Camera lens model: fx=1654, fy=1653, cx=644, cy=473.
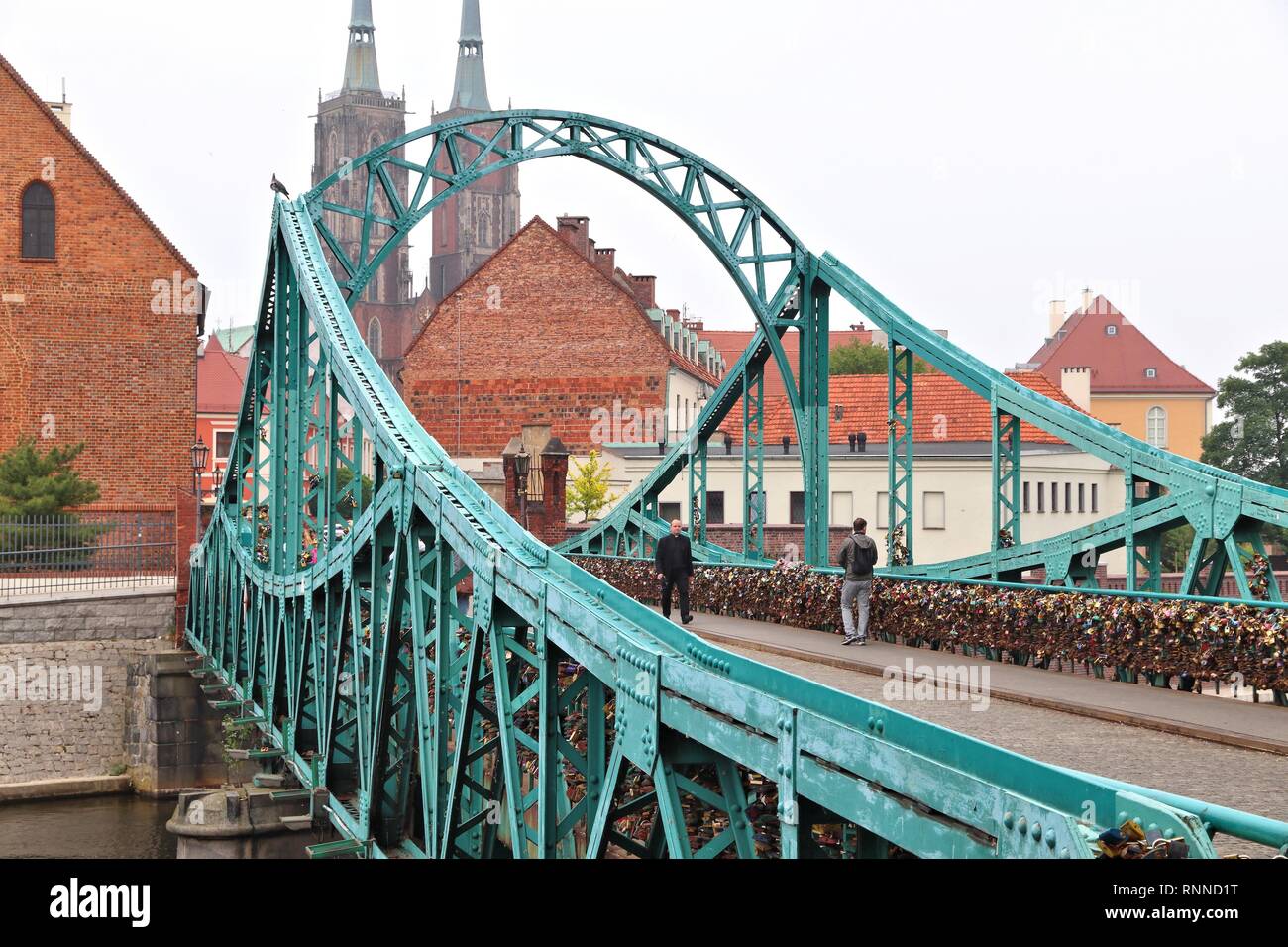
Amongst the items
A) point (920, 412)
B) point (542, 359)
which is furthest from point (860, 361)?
point (920, 412)

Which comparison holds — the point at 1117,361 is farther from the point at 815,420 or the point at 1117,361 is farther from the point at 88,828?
the point at 88,828

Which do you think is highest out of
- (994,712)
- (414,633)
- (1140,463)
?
(1140,463)

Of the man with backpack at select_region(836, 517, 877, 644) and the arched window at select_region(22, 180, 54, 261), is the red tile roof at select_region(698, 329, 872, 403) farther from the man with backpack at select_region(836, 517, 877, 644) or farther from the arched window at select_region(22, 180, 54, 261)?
the man with backpack at select_region(836, 517, 877, 644)

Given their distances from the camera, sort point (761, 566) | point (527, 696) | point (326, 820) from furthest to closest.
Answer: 1. point (761, 566)
2. point (326, 820)
3. point (527, 696)

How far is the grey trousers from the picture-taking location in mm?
17422

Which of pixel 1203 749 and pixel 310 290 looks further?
pixel 310 290

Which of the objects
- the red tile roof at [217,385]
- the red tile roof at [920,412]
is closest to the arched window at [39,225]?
the red tile roof at [920,412]

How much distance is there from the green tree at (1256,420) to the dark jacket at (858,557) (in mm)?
43725

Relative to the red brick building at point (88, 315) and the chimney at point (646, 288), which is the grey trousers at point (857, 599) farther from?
the chimney at point (646, 288)

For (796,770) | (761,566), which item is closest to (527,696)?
(796,770)

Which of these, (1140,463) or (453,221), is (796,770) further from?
(453,221)

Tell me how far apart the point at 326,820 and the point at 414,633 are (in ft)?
16.2

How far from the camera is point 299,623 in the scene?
50.0 ft
